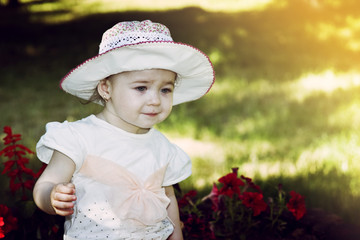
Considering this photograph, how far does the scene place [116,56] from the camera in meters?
2.36

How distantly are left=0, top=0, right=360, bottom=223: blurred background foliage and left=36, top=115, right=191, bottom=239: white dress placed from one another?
1.38 metres

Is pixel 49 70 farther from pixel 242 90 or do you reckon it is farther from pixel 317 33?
pixel 317 33

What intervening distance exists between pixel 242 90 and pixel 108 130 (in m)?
3.73

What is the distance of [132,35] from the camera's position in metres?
2.38

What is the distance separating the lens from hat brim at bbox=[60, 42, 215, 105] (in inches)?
92.7

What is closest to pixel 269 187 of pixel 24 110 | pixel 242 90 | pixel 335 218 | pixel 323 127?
pixel 335 218

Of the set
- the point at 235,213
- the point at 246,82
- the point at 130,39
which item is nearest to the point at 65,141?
the point at 130,39

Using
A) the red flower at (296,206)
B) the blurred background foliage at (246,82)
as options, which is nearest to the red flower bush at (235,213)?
the red flower at (296,206)

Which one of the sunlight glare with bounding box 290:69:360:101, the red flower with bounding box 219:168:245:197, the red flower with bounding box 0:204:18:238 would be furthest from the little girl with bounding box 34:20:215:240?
the sunlight glare with bounding box 290:69:360:101

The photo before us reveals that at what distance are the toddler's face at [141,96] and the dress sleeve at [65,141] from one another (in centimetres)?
24

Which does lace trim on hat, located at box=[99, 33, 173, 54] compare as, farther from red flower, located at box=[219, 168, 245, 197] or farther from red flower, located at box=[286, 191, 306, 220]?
red flower, located at box=[286, 191, 306, 220]

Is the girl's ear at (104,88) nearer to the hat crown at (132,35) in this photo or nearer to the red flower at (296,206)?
the hat crown at (132,35)

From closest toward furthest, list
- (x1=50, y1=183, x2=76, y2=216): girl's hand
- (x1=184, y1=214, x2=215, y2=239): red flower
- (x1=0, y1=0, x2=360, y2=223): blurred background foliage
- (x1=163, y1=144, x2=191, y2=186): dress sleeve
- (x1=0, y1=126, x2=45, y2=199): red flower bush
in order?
(x1=50, y1=183, x2=76, y2=216): girl's hand → (x1=163, y1=144, x2=191, y2=186): dress sleeve → (x1=0, y1=126, x2=45, y2=199): red flower bush → (x1=184, y1=214, x2=215, y2=239): red flower → (x1=0, y1=0, x2=360, y2=223): blurred background foliage

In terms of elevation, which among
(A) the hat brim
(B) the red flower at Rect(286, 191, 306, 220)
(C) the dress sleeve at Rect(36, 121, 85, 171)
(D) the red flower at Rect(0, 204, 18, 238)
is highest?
(A) the hat brim
